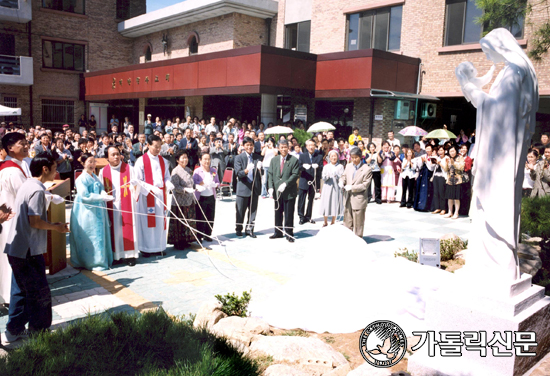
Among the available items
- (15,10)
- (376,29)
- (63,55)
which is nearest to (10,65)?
(15,10)

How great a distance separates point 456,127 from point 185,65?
41.7ft

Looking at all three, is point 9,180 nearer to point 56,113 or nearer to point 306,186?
point 306,186

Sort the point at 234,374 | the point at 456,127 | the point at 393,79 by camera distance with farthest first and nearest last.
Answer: the point at 456,127
the point at 393,79
the point at 234,374

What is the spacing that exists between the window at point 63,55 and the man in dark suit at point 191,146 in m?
18.9

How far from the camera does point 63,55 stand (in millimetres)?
29703

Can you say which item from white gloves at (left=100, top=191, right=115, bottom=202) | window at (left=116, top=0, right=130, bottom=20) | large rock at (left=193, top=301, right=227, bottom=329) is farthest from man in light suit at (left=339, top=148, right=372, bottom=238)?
window at (left=116, top=0, right=130, bottom=20)

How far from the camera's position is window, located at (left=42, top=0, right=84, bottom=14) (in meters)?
28.8

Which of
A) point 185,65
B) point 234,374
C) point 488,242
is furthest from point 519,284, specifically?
point 185,65

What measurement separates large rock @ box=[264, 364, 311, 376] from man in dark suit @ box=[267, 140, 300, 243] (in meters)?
5.71

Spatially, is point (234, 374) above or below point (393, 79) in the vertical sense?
below

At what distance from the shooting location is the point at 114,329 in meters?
3.27

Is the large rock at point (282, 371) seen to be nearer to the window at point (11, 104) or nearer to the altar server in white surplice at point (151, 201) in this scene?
the altar server in white surplice at point (151, 201)

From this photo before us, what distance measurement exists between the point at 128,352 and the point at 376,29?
19.4 meters

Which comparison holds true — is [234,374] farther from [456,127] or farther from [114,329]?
[456,127]
